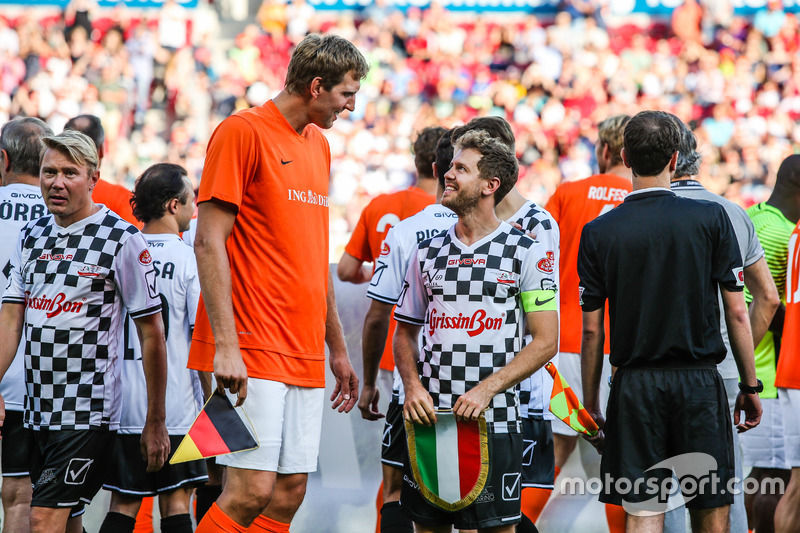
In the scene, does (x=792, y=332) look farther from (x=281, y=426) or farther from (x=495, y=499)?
(x=281, y=426)

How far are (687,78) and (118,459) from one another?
1693 centimetres

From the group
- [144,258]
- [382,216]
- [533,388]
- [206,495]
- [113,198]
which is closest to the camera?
[144,258]

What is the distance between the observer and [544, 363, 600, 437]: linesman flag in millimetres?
3756

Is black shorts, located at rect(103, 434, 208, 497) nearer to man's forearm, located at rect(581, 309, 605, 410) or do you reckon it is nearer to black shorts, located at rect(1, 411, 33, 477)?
black shorts, located at rect(1, 411, 33, 477)

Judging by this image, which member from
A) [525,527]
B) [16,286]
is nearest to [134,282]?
[16,286]

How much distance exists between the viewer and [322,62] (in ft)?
11.4

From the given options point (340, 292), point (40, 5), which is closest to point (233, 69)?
point (40, 5)

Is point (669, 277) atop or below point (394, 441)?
atop

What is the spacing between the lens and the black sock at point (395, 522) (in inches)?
176

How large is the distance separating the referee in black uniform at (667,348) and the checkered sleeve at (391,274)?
46.3 inches

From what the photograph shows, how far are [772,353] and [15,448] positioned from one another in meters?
4.29

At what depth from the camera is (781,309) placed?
535 cm

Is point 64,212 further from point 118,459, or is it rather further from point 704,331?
point 704,331

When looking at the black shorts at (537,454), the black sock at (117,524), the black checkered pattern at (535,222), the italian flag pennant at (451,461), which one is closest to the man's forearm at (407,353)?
the italian flag pennant at (451,461)
